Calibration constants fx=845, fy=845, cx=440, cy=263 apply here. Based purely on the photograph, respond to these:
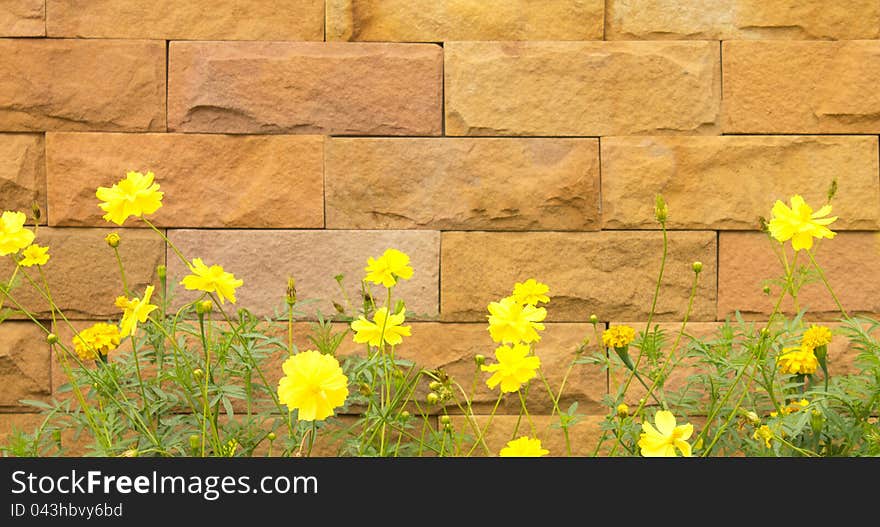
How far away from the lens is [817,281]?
2189 millimetres

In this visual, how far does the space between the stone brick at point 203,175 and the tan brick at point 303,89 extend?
0.05 metres

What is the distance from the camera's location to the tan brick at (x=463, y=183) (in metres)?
2.19

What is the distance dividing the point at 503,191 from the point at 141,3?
41.6 inches

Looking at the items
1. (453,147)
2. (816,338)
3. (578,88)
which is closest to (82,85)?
(453,147)

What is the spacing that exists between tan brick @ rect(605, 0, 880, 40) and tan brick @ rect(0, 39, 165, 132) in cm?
124

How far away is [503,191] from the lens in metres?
2.20

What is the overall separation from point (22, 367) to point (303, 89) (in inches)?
39.8

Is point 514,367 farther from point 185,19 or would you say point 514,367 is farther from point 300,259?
point 185,19

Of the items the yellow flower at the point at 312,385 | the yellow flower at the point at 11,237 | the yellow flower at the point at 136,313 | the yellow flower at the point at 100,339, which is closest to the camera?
the yellow flower at the point at 312,385

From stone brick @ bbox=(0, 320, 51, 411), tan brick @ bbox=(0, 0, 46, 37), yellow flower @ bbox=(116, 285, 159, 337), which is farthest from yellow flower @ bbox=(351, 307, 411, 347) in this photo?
tan brick @ bbox=(0, 0, 46, 37)

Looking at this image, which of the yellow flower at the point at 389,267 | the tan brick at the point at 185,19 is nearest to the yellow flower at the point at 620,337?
the yellow flower at the point at 389,267

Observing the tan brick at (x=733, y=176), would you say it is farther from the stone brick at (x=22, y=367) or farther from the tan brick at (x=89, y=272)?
the stone brick at (x=22, y=367)

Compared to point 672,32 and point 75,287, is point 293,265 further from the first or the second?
point 672,32
